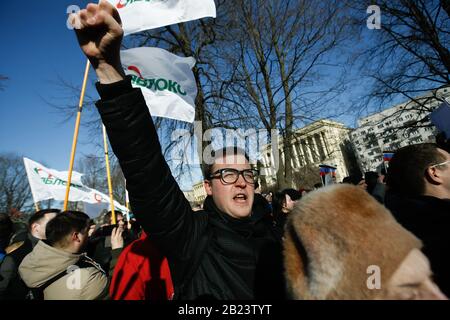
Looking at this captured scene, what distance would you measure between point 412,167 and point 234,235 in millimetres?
1454

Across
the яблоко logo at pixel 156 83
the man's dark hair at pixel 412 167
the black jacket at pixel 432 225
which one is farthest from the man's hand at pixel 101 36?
the яблоко logo at pixel 156 83

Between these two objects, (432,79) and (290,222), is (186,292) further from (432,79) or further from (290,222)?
(432,79)

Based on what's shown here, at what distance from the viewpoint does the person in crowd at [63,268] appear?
2.21 m

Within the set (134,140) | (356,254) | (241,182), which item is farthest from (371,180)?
(134,140)

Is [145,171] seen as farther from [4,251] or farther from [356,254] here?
[4,251]

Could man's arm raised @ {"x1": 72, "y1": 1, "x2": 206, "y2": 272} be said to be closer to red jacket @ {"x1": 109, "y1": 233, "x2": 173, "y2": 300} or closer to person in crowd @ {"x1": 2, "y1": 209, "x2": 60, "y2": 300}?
red jacket @ {"x1": 109, "y1": 233, "x2": 173, "y2": 300}

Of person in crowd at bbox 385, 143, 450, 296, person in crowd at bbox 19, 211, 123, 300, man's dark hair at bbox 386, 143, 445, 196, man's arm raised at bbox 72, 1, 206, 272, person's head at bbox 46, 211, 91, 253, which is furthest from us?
person's head at bbox 46, 211, 91, 253

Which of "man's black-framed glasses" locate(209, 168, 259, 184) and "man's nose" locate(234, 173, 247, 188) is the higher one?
"man's black-framed glasses" locate(209, 168, 259, 184)

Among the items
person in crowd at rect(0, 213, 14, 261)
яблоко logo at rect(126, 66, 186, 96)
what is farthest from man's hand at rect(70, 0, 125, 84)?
яблоко logo at rect(126, 66, 186, 96)

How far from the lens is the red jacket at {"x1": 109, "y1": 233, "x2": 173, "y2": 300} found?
1883 mm

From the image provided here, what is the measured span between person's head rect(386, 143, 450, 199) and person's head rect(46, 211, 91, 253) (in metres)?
2.69

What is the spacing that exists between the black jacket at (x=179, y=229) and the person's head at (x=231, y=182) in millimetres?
131

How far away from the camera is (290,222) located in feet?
3.21

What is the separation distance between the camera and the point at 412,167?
6.69 ft
